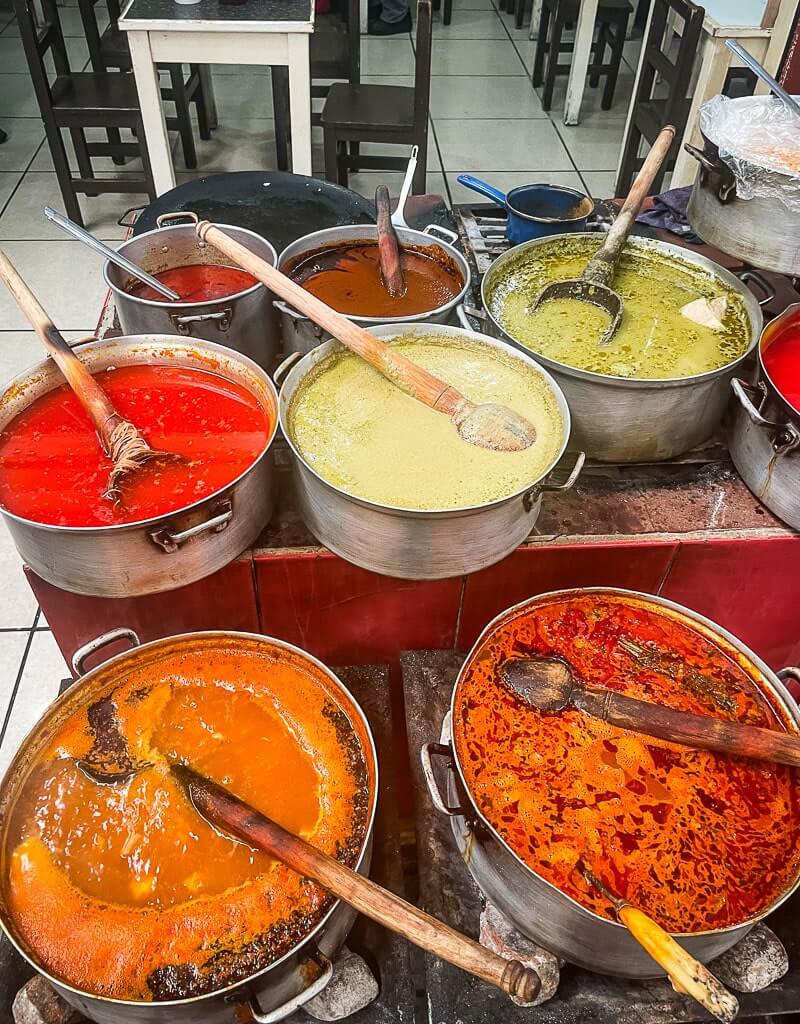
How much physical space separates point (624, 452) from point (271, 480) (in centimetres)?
74

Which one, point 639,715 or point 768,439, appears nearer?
point 639,715

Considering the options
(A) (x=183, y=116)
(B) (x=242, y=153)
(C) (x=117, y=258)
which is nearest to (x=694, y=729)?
(C) (x=117, y=258)

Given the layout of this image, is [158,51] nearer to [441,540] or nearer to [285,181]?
[285,181]

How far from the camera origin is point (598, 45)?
5.38 m

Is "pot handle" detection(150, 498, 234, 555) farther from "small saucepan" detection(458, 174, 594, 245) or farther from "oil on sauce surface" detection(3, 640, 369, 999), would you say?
"small saucepan" detection(458, 174, 594, 245)

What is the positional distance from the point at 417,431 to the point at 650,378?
50cm

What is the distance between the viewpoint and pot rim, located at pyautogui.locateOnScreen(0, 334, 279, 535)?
3.82 feet

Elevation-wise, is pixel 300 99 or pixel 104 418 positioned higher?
pixel 104 418

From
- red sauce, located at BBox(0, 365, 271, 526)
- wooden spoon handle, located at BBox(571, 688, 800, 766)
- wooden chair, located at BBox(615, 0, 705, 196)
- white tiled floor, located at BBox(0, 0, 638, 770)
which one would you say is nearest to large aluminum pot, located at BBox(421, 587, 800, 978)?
wooden spoon handle, located at BBox(571, 688, 800, 766)

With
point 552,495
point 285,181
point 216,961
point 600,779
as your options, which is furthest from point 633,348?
point 216,961

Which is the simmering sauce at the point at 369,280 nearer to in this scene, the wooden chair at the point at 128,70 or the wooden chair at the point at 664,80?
the wooden chair at the point at 664,80

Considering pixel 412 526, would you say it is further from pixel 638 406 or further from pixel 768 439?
pixel 768 439

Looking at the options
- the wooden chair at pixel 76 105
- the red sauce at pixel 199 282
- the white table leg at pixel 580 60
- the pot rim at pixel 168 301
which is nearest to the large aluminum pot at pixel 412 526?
the pot rim at pixel 168 301

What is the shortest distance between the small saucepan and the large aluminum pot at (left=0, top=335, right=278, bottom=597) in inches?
38.4
